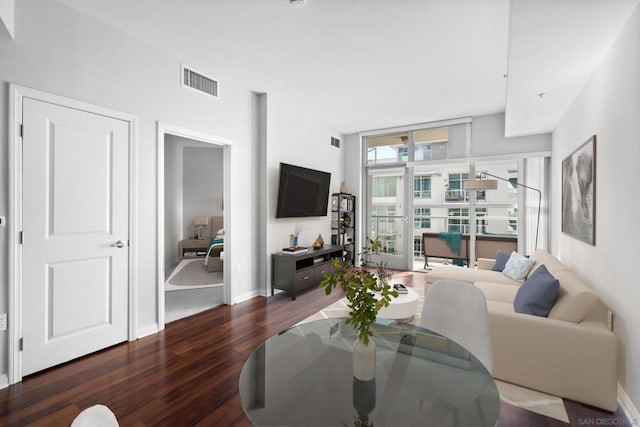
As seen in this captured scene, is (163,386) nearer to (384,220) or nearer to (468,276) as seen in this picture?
(468,276)

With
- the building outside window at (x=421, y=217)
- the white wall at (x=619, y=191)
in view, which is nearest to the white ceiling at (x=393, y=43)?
the white wall at (x=619, y=191)

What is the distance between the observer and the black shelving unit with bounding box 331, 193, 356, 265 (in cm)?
596

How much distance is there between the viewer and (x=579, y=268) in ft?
10.00

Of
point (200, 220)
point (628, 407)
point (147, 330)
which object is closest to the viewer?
point (628, 407)

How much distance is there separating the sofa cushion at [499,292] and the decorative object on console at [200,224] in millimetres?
6259

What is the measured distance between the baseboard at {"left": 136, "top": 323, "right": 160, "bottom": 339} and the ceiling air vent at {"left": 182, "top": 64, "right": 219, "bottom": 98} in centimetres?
261

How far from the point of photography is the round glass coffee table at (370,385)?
3.39 feet

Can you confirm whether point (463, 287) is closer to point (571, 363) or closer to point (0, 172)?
point (571, 363)

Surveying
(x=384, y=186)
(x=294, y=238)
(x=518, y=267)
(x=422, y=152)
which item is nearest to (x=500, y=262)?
(x=518, y=267)

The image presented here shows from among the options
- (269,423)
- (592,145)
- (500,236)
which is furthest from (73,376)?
(500,236)

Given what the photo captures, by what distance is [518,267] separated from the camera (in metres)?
3.75

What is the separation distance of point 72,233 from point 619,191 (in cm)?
414

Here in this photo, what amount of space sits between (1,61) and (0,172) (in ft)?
2.60

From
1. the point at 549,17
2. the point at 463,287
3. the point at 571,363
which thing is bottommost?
the point at 571,363
